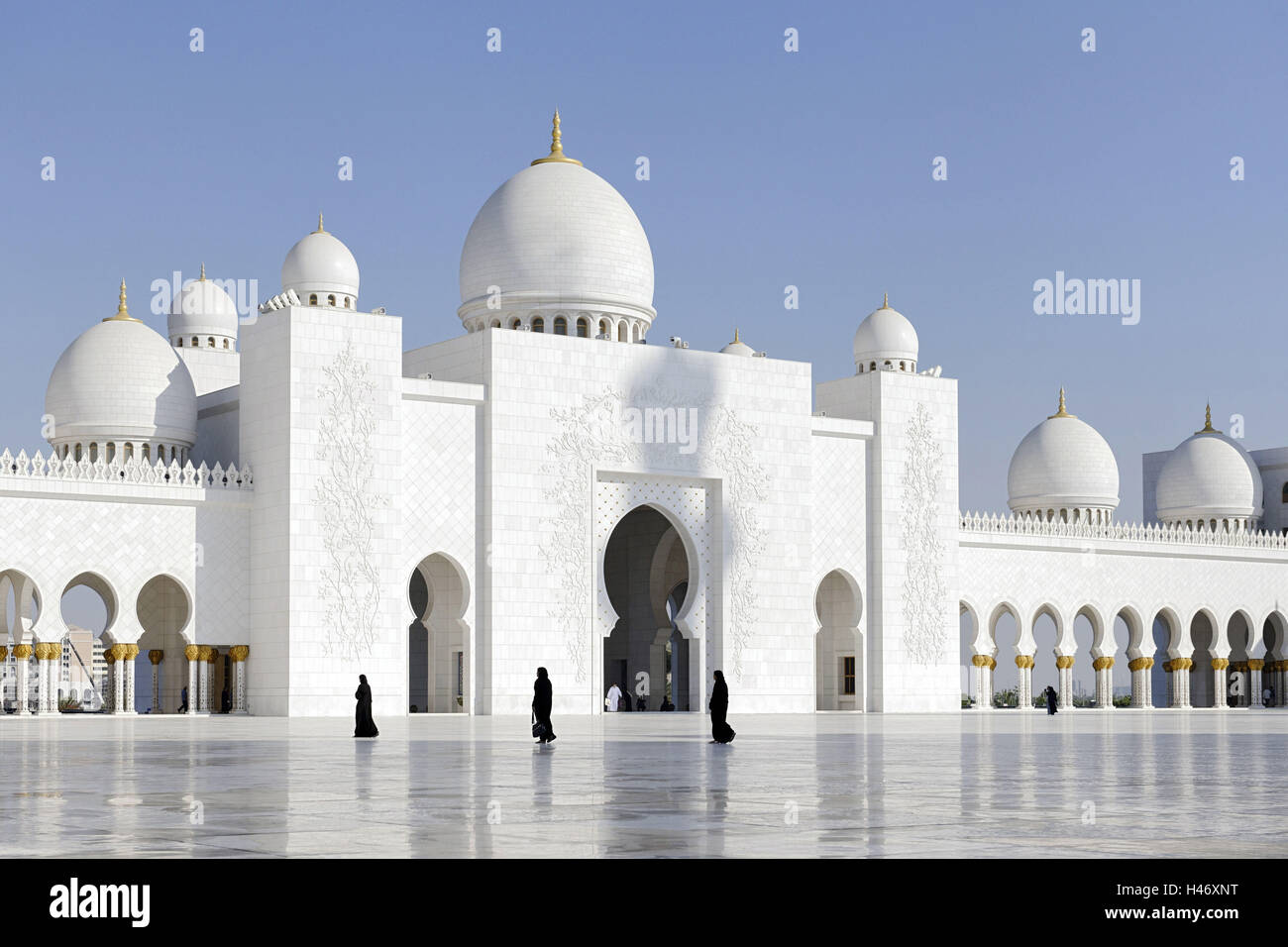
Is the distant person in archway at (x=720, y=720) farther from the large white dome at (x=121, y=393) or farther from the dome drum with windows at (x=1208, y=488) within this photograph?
the dome drum with windows at (x=1208, y=488)

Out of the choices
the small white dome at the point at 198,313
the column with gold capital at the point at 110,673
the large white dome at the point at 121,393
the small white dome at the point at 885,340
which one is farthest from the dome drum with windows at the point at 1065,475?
the column with gold capital at the point at 110,673

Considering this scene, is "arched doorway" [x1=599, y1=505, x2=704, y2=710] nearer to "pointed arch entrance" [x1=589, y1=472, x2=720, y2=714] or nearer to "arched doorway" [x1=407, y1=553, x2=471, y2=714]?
"pointed arch entrance" [x1=589, y1=472, x2=720, y2=714]

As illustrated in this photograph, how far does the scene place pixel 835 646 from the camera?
3253 centimetres

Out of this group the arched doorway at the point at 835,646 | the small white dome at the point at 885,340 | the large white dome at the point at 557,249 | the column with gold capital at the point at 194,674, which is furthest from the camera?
the small white dome at the point at 885,340

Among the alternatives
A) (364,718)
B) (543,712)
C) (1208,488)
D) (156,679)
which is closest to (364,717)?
(364,718)

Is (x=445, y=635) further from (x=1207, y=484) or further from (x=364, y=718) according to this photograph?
(x=1207, y=484)

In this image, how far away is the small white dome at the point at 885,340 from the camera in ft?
115

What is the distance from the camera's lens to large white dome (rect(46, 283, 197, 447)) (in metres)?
28.7

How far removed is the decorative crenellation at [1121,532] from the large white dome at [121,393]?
50.3 ft

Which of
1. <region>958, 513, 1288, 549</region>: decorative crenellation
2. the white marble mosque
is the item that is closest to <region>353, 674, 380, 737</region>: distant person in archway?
the white marble mosque
